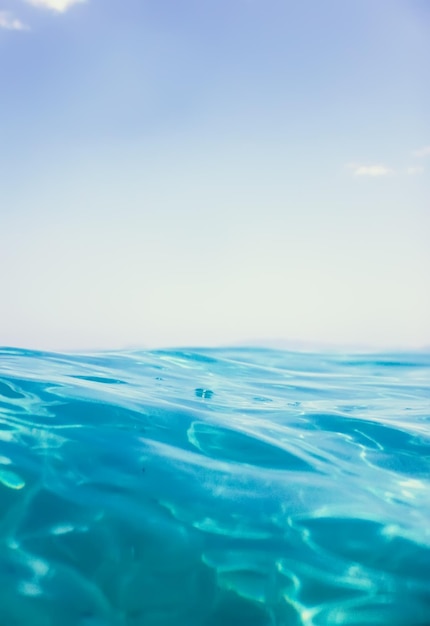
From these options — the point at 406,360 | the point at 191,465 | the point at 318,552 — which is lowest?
the point at 318,552

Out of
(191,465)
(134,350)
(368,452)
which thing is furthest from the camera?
(134,350)

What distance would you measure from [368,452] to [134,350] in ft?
20.0

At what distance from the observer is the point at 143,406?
458 centimetres

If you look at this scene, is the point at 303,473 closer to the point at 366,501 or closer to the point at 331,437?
the point at 366,501

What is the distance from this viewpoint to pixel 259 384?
24.5 feet

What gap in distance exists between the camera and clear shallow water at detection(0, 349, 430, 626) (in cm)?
240

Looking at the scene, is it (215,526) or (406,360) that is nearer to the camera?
(215,526)

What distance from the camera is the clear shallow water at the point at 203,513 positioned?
240 cm

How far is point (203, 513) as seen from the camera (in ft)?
9.82

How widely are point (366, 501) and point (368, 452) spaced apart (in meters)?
0.98

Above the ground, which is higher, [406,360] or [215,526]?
[406,360]

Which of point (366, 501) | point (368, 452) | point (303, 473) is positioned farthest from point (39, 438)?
point (368, 452)

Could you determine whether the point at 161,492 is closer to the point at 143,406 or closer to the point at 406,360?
the point at 143,406

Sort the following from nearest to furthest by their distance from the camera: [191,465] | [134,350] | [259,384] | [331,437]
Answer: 1. [191,465]
2. [331,437]
3. [259,384]
4. [134,350]
